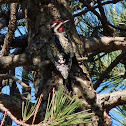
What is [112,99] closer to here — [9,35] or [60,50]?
[60,50]

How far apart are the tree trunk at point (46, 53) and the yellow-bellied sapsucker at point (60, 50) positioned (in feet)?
0.08

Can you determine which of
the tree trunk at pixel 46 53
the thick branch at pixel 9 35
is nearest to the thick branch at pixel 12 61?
the tree trunk at pixel 46 53

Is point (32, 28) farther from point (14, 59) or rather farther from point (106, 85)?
point (106, 85)

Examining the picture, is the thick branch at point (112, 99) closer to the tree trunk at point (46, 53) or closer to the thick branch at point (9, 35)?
the tree trunk at point (46, 53)

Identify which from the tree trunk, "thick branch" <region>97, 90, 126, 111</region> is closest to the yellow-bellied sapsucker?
the tree trunk

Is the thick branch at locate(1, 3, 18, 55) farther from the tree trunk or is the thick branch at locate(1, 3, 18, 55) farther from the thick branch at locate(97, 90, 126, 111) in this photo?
the thick branch at locate(97, 90, 126, 111)

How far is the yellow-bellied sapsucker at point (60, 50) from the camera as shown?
3.84 ft

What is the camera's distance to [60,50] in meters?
1.25

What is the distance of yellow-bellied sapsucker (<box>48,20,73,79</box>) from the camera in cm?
117

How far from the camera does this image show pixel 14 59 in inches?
46.8

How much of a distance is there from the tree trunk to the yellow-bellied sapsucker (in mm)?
25

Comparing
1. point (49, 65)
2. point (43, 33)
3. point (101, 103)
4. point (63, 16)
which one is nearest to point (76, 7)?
point (63, 16)

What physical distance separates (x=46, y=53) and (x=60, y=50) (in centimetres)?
7

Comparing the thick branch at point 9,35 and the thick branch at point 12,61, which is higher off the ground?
the thick branch at point 9,35
